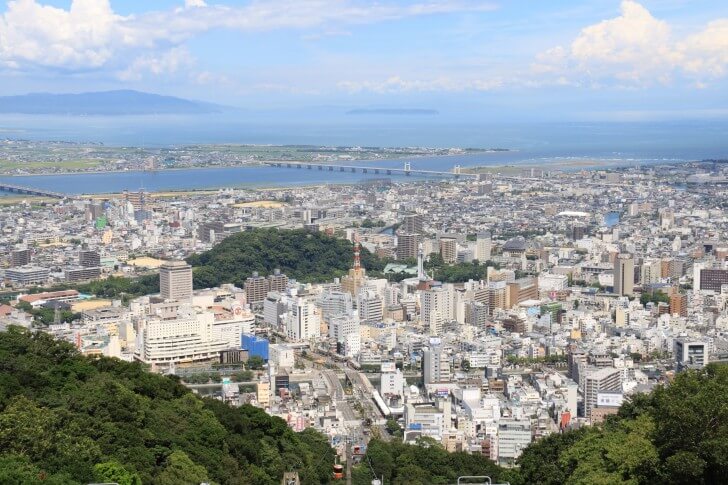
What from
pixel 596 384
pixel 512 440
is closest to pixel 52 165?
pixel 596 384

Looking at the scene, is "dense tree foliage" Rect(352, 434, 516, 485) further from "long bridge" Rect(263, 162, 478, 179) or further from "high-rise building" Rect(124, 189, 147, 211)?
"long bridge" Rect(263, 162, 478, 179)

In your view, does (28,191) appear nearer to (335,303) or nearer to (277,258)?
(277,258)

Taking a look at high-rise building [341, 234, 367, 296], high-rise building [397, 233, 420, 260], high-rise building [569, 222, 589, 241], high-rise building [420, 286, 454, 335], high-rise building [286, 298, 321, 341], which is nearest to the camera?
high-rise building [286, 298, 321, 341]

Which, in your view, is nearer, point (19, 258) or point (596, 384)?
point (596, 384)

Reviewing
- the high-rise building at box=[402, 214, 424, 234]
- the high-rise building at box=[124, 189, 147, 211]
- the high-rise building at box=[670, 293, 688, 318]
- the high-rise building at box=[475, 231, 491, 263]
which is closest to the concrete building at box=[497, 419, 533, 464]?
Answer: the high-rise building at box=[670, 293, 688, 318]

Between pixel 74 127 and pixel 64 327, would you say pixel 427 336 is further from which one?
pixel 74 127

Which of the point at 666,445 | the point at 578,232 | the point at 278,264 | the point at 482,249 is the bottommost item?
the point at 278,264

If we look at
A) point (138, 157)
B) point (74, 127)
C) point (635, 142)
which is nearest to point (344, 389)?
point (138, 157)
